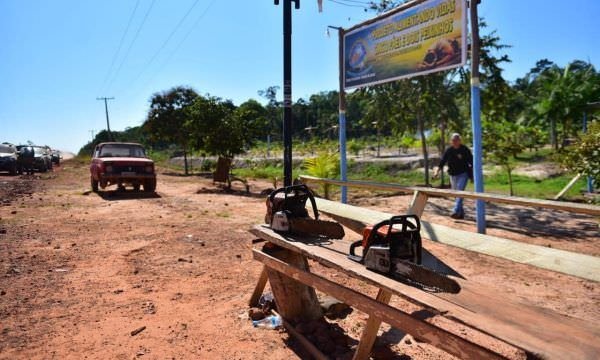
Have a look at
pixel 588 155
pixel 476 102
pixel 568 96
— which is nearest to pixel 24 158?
pixel 476 102

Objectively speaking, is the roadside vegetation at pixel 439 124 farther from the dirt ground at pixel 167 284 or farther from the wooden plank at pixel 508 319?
the wooden plank at pixel 508 319

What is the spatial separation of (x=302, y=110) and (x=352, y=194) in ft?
195

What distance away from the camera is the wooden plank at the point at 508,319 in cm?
166

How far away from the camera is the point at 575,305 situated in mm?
4039

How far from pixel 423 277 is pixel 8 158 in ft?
83.3

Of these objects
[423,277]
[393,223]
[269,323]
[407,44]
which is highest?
[407,44]

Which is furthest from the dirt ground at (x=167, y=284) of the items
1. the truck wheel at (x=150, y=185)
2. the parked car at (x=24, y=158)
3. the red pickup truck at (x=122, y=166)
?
the parked car at (x=24, y=158)

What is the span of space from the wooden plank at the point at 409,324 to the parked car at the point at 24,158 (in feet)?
83.2

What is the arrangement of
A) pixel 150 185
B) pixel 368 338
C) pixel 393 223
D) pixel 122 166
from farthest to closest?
pixel 150 185, pixel 122 166, pixel 368 338, pixel 393 223

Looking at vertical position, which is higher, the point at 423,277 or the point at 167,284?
the point at 423,277

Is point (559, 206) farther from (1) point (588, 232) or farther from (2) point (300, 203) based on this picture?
(1) point (588, 232)

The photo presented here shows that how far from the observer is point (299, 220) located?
350 centimetres

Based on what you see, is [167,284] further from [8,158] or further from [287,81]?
[8,158]

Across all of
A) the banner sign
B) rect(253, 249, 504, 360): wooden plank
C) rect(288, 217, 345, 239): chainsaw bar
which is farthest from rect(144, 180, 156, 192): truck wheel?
rect(253, 249, 504, 360): wooden plank
